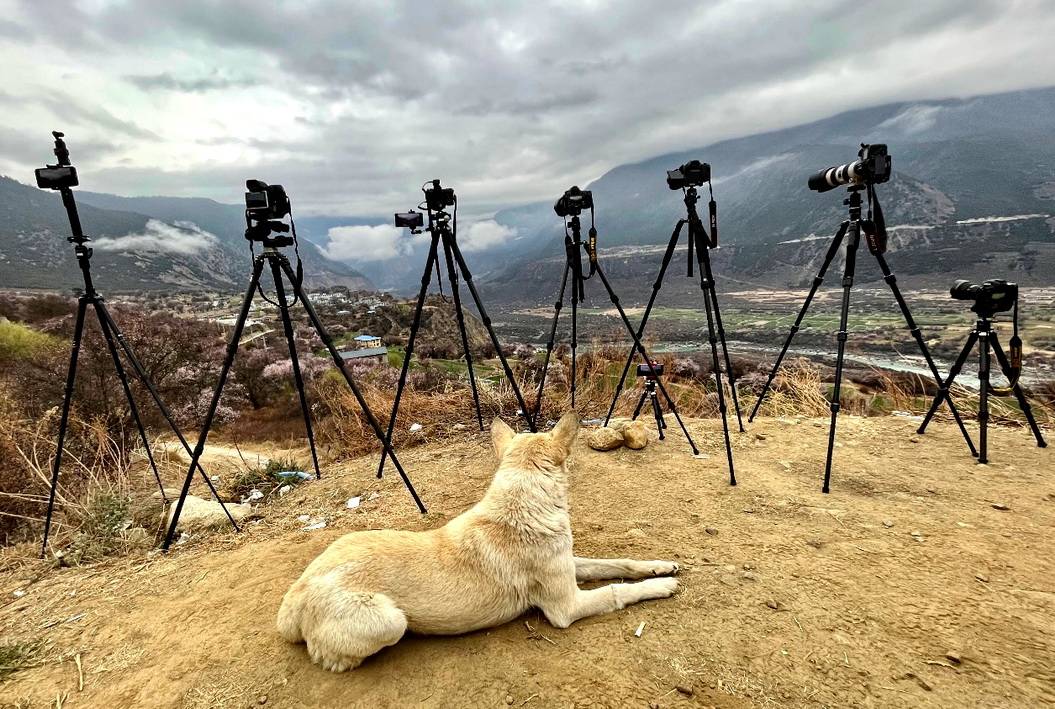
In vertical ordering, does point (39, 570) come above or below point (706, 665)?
below

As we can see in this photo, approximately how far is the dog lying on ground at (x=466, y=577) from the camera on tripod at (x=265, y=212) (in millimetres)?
2601

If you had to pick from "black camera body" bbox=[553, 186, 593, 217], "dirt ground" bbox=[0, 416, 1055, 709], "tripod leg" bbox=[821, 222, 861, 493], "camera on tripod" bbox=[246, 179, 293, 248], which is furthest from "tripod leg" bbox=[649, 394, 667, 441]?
"camera on tripod" bbox=[246, 179, 293, 248]

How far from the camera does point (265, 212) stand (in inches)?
149

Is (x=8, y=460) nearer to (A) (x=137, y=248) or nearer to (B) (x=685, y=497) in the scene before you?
(B) (x=685, y=497)

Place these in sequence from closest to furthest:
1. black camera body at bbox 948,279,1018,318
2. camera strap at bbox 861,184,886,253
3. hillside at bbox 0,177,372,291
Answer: camera strap at bbox 861,184,886,253
black camera body at bbox 948,279,1018,318
hillside at bbox 0,177,372,291

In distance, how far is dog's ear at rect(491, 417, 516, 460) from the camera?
301 centimetres

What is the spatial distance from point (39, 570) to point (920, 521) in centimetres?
759

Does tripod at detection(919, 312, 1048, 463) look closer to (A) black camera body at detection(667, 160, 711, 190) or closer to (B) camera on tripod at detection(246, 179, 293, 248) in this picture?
(A) black camera body at detection(667, 160, 711, 190)

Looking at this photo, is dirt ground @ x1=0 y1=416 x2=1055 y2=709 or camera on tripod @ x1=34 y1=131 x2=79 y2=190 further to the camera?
camera on tripod @ x1=34 y1=131 x2=79 y2=190

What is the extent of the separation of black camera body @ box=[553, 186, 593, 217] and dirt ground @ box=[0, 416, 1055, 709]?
3195 mm

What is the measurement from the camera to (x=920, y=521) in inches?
151

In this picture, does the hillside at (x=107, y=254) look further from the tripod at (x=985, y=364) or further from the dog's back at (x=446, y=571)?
the tripod at (x=985, y=364)

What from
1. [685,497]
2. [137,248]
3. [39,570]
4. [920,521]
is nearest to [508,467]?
[685,497]

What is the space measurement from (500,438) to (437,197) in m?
2.91
